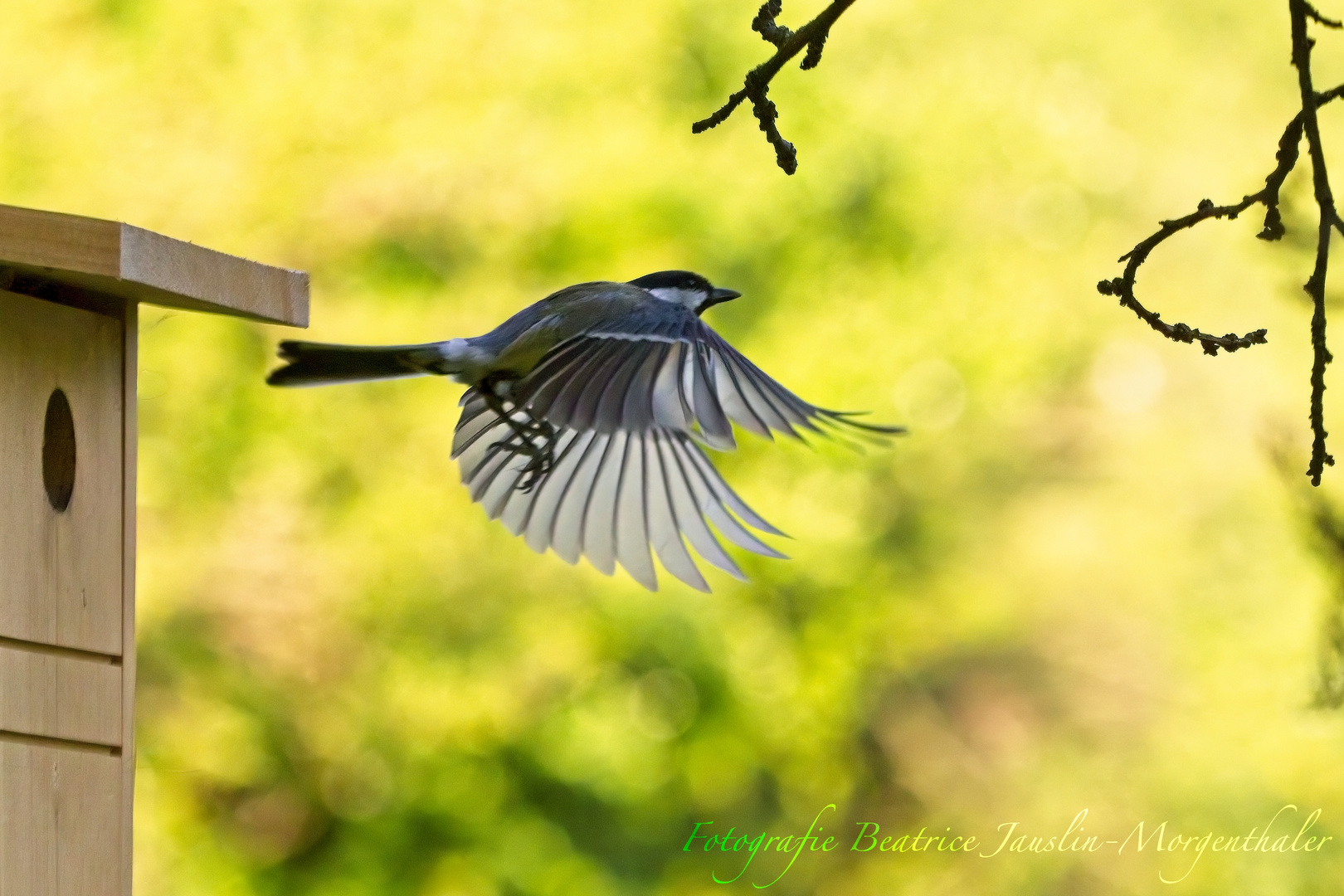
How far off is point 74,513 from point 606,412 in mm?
520

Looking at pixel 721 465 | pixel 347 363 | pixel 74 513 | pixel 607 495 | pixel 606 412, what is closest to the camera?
pixel 606 412

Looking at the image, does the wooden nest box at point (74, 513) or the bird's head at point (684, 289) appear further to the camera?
the bird's head at point (684, 289)

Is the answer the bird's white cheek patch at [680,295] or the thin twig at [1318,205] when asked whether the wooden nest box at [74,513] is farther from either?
the thin twig at [1318,205]

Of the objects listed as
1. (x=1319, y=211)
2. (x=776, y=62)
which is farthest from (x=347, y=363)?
(x=1319, y=211)

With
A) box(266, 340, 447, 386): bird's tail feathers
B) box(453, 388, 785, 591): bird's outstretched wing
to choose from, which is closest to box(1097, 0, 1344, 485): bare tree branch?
box(453, 388, 785, 591): bird's outstretched wing

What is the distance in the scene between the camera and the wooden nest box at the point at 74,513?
47.4 inches

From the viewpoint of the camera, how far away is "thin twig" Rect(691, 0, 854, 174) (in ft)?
2.64

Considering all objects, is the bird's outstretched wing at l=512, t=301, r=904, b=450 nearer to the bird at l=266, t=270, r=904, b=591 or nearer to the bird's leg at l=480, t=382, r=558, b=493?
the bird at l=266, t=270, r=904, b=591

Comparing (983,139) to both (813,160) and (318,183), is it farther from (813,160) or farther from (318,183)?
(318,183)

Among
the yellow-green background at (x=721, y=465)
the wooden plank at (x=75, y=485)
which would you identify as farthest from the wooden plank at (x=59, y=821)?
the yellow-green background at (x=721, y=465)

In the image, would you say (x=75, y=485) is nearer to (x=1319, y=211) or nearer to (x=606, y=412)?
(x=606, y=412)

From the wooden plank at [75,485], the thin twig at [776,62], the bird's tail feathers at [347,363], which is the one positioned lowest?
the wooden plank at [75,485]

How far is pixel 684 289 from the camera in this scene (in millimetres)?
1684

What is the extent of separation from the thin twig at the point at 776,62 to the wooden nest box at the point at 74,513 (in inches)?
22.2
